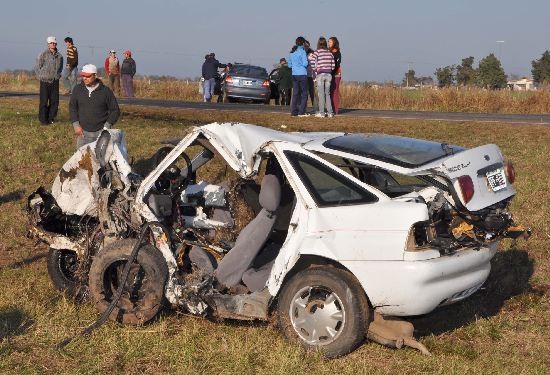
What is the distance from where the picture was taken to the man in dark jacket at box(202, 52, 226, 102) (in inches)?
1160

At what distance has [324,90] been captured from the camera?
19812 mm

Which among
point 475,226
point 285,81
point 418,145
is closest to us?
point 475,226

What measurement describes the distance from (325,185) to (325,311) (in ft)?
2.95

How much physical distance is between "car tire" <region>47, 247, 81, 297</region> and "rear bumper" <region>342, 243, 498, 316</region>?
295 cm

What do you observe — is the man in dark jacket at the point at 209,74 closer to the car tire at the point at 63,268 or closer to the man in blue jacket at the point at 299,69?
the man in blue jacket at the point at 299,69

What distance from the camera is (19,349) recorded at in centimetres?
624

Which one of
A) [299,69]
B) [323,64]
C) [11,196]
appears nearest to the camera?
[11,196]

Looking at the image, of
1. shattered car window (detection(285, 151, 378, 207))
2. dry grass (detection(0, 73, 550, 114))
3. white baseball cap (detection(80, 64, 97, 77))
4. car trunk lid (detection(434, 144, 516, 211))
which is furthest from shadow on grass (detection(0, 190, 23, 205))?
dry grass (detection(0, 73, 550, 114))

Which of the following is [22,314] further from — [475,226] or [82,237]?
[475,226]

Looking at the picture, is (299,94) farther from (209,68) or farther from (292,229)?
(292,229)

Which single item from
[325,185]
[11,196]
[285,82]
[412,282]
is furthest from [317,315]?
[285,82]

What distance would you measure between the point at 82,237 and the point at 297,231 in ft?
7.29

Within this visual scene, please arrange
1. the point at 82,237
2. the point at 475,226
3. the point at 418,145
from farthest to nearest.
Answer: the point at 82,237, the point at 418,145, the point at 475,226

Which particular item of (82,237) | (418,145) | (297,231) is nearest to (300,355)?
(297,231)
